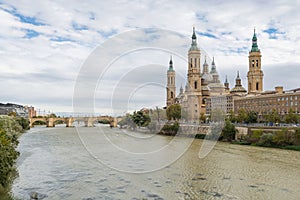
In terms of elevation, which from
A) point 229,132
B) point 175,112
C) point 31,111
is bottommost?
point 229,132

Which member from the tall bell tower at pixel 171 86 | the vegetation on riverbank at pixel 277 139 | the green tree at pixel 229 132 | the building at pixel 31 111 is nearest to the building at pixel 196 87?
the tall bell tower at pixel 171 86

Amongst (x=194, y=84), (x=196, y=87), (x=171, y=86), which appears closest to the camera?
(x=194, y=84)

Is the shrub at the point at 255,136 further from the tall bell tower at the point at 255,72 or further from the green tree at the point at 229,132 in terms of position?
the tall bell tower at the point at 255,72

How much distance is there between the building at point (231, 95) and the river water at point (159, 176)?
96.8 ft

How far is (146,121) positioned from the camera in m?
75.2

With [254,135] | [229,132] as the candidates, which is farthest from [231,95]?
[254,135]

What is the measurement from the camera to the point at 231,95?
76562 millimetres

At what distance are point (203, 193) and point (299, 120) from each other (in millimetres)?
36997

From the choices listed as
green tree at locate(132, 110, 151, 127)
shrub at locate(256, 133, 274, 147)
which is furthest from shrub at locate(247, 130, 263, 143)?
green tree at locate(132, 110, 151, 127)

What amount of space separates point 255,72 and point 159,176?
2491 inches

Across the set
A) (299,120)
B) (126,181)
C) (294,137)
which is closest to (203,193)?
(126,181)

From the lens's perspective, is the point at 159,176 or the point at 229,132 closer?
the point at 159,176

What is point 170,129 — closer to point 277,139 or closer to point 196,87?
point 196,87

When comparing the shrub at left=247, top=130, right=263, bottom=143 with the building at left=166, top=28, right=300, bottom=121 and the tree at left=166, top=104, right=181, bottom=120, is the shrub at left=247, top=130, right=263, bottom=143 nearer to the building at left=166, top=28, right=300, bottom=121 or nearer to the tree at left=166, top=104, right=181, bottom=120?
the building at left=166, top=28, right=300, bottom=121
